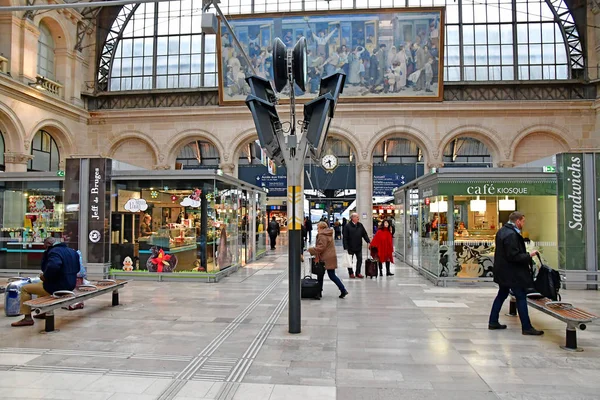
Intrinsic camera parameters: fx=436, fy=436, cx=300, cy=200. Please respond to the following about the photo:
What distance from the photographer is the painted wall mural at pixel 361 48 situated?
23078mm

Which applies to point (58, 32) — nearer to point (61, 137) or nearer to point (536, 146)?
point (61, 137)

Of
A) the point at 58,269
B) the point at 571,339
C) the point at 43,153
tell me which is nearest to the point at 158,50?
the point at 43,153

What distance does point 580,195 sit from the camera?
1041 cm

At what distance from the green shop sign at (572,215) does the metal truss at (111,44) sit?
25.6m

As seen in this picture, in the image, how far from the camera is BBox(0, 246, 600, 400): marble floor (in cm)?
430

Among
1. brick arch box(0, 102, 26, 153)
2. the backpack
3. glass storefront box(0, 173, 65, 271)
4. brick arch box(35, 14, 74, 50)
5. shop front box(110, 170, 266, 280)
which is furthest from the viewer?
brick arch box(35, 14, 74, 50)

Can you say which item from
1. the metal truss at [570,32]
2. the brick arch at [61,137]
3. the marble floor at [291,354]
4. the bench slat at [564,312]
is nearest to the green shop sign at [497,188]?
the marble floor at [291,354]

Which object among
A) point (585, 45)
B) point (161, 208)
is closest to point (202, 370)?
point (161, 208)

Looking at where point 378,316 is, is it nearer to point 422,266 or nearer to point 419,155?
point 422,266

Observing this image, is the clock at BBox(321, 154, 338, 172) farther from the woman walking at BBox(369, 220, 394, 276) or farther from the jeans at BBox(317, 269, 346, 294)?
the jeans at BBox(317, 269, 346, 294)

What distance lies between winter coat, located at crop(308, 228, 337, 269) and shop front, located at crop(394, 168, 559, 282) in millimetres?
3664

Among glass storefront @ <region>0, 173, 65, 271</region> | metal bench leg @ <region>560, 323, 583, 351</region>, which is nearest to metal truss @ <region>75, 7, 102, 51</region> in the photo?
glass storefront @ <region>0, 173, 65, 271</region>

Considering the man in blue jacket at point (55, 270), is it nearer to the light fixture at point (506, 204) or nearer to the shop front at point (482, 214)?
the shop front at point (482, 214)

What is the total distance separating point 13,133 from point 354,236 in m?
17.4
